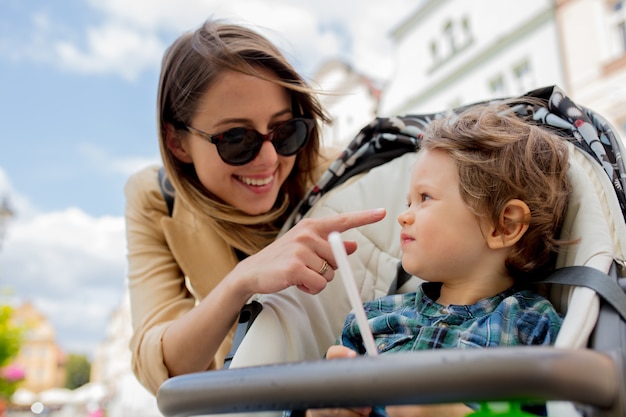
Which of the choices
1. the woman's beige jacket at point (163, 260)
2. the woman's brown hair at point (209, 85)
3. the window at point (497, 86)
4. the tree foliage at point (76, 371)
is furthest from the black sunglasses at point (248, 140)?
the tree foliage at point (76, 371)

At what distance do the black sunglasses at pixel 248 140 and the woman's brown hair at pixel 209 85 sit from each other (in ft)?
0.34

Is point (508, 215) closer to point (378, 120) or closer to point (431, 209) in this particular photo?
point (431, 209)

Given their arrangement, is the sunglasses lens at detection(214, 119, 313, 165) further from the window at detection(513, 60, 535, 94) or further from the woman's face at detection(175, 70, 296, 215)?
the window at detection(513, 60, 535, 94)

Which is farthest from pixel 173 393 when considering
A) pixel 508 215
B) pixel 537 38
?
pixel 537 38

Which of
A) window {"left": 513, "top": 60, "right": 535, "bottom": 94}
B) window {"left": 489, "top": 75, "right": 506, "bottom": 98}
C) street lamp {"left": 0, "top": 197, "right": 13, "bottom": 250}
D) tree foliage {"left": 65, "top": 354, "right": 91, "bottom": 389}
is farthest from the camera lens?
tree foliage {"left": 65, "top": 354, "right": 91, "bottom": 389}

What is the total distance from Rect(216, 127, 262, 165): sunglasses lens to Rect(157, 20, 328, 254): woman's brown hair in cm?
17

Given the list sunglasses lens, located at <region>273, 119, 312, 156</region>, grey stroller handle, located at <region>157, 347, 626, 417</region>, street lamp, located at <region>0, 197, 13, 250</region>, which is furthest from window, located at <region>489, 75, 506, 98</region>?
grey stroller handle, located at <region>157, 347, 626, 417</region>

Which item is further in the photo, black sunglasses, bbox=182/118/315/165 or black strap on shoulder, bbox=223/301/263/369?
black sunglasses, bbox=182/118/315/165

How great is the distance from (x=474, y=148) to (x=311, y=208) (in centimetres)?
56

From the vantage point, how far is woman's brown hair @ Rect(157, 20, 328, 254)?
1.73m

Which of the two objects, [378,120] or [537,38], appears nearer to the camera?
[378,120]

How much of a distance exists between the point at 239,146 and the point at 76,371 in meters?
53.1

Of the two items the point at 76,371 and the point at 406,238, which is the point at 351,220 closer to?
the point at 406,238

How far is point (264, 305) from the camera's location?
1.31 meters
